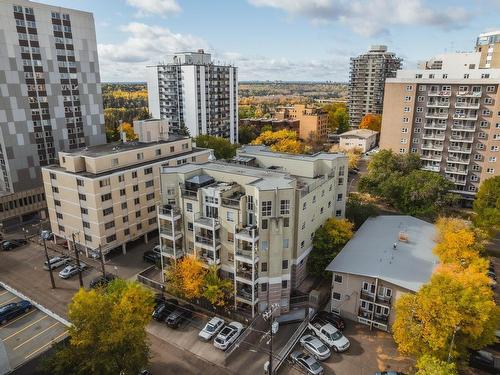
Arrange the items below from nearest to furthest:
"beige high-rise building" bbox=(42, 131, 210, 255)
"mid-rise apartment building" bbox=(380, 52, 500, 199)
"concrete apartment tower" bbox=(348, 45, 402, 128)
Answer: "beige high-rise building" bbox=(42, 131, 210, 255) < "mid-rise apartment building" bbox=(380, 52, 500, 199) < "concrete apartment tower" bbox=(348, 45, 402, 128)

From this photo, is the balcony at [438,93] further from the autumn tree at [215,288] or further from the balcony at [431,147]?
the autumn tree at [215,288]

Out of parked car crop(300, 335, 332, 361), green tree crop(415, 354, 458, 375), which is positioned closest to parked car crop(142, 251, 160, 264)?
parked car crop(300, 335, 332, 361)

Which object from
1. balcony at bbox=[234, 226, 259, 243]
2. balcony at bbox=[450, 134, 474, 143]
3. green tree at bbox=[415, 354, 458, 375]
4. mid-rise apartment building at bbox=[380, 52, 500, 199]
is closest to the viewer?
green tree at bbox=[415, 354, 458, 375]

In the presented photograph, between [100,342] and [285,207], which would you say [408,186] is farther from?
[100,342]

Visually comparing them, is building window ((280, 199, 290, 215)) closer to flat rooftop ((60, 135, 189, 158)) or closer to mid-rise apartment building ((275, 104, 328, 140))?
flat rooftop ((60, 135, 189, 158))

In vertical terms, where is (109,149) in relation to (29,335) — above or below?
above

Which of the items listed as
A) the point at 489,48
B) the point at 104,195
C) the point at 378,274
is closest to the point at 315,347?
the point at 378,274
